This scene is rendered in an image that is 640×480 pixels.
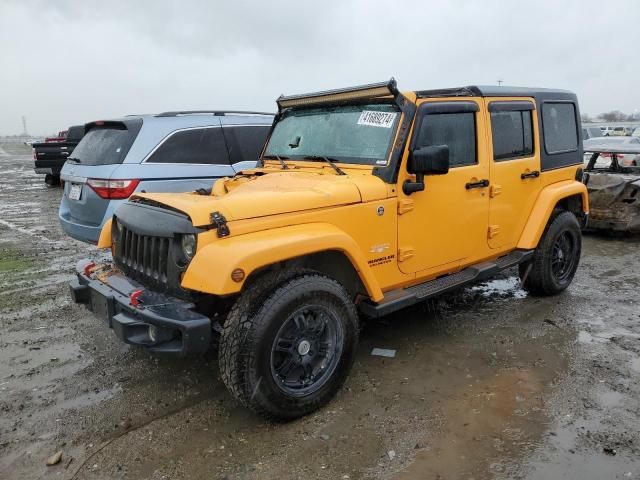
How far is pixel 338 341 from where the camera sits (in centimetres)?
326

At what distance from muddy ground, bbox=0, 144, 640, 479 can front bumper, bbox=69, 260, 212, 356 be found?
607 millimetres

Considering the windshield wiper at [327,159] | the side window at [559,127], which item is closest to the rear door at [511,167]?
the side window at [559,127]

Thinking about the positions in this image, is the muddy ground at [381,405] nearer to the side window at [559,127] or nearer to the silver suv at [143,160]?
the silver suv at [143,160]

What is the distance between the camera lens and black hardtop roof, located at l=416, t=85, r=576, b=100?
3.98 meters

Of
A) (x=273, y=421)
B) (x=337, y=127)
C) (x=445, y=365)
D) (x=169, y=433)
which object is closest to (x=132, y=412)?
(x=169, y=433)

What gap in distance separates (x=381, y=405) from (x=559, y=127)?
12.0ft

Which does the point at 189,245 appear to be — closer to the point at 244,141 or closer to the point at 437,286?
the point at 437,286

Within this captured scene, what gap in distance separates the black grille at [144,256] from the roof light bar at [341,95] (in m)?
1.82

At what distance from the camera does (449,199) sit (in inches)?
156

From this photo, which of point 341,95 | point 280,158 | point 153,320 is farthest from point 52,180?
point 153,320

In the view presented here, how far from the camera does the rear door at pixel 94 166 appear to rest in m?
5.46

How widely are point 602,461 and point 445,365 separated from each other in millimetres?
1280

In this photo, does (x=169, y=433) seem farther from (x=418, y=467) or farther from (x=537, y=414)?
(x=537, y=414)

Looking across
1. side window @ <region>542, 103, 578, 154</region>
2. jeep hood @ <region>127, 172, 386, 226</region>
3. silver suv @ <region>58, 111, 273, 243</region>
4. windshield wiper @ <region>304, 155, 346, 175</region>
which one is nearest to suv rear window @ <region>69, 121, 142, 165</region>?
silver suv @ <region>58, 111, 273, 243</region>
